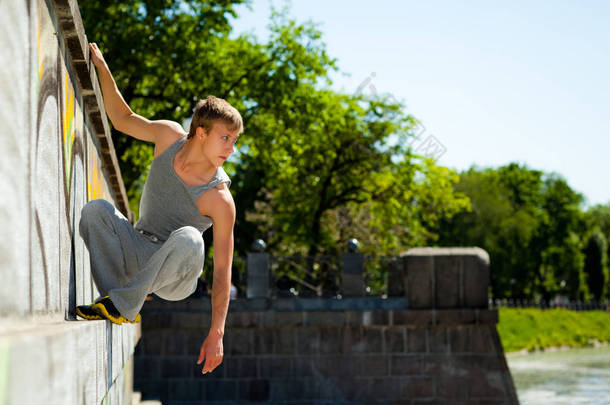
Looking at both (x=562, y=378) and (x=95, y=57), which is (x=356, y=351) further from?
(x=562, y=378)

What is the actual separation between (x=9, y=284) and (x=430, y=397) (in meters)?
10.8

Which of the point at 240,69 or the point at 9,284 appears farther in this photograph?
the point at 240,69

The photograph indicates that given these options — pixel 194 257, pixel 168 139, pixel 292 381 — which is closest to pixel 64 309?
pixel 194 257

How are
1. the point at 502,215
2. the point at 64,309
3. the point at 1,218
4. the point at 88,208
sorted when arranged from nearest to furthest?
the point at 1,218 → the point at 64,309 → the point at 88,208 → the point at 502,215

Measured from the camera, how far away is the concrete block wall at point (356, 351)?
12.0m

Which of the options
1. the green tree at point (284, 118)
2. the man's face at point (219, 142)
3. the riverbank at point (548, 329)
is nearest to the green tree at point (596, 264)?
the riverbank at point (548, 329)

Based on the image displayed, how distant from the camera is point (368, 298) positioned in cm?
1270

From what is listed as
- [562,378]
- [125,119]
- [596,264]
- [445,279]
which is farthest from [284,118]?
[596,264]

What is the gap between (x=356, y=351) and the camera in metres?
12.2

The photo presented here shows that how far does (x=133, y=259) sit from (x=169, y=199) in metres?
0.33

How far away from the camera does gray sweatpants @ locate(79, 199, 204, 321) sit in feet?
11.0

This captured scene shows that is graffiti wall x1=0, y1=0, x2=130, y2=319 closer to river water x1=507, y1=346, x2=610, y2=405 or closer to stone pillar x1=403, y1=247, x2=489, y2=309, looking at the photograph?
stone pillar x1=403, y1=247, x2=489, y2=309

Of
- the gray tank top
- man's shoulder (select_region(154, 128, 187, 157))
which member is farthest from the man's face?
man's shoulder (select_region(154, 128, 187, 157))

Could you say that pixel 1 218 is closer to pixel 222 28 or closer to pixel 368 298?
pixel 368 298
